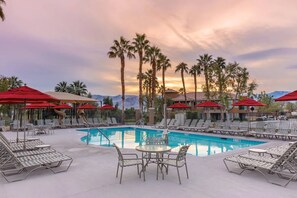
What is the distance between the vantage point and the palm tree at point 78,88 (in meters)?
37.4

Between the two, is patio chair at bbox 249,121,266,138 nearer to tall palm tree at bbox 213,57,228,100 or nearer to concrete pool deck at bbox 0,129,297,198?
concrete pool deck at bbox 0,129,297,198

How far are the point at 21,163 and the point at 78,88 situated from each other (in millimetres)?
34489

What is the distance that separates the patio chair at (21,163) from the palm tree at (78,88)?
33320 mm

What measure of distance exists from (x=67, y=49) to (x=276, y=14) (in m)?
13.1

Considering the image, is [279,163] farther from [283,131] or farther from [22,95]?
[283,131]

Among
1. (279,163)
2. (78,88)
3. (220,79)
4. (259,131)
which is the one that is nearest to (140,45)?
(220,79)

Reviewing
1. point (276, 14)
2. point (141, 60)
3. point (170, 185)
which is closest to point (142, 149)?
point (170, 185)

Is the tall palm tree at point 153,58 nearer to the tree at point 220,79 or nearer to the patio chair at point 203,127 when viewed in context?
the tree at point 220,79

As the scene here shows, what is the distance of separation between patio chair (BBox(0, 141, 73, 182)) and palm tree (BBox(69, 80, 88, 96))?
1312 inches

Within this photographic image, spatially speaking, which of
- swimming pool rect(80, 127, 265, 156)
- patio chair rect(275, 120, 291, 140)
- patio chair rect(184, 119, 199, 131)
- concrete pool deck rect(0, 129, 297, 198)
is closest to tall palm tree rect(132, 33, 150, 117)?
patio chair rect(184, 119, 199, 131)

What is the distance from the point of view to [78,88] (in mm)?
37750

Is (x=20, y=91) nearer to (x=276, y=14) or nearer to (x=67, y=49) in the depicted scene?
(x=67, y=49)

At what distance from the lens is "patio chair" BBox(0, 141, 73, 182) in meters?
4.88

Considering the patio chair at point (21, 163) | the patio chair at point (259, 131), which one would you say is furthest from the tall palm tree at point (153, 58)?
the patio chair at point (21, 163)
